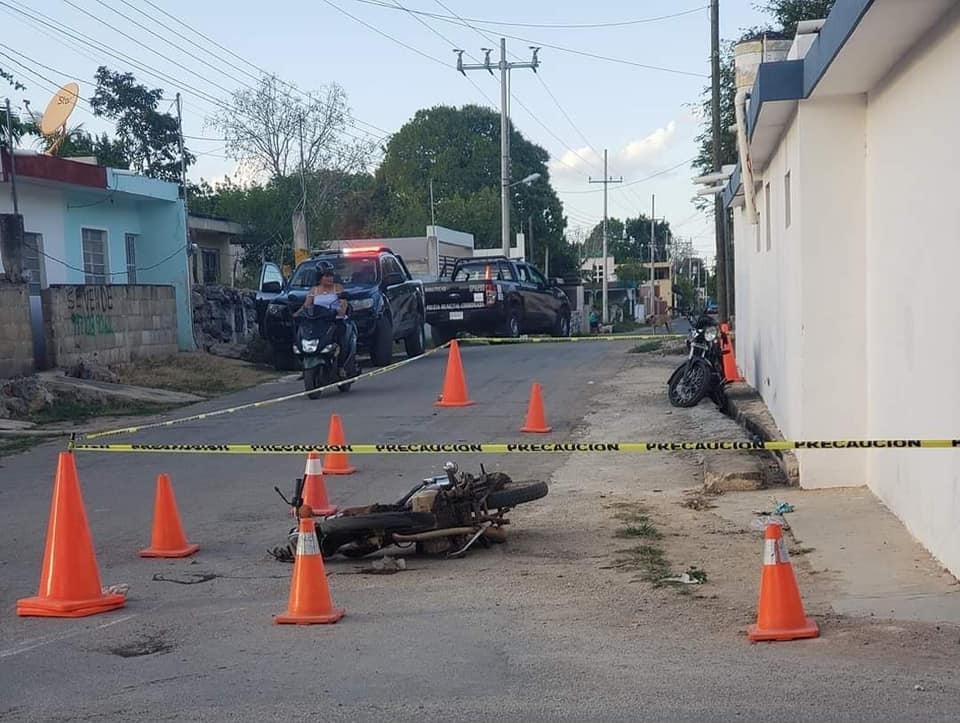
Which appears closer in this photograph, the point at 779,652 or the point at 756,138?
the point at 779,652

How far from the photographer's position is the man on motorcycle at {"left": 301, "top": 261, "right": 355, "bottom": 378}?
55.0 feet

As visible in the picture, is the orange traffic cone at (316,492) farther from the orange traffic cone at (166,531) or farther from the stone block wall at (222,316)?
the stone block wall at (222,316)

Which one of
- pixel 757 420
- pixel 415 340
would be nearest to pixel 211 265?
pixel 415 340

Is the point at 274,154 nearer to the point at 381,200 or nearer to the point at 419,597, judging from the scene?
the point at 419,597

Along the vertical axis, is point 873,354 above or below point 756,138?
below

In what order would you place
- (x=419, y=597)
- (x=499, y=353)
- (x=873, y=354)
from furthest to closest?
(x=499, y=353), (x=873, y=354), (x=419, y=597)

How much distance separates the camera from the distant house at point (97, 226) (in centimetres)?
2141

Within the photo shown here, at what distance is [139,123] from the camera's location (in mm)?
50938

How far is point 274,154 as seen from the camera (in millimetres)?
36000

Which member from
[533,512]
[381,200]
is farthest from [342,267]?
[381,200]

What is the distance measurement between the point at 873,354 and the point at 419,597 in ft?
13.7

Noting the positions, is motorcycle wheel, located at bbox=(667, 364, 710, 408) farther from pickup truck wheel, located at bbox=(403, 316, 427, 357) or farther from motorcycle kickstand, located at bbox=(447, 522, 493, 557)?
pickup truck wheel, located at bbox=(403, 316, 427, 357)

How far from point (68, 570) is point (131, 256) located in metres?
20.2

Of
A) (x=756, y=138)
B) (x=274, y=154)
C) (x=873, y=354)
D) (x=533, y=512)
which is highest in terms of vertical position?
(x=274, y=154)
